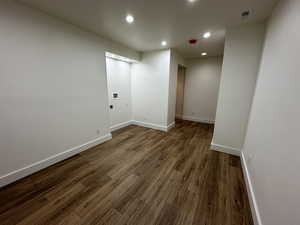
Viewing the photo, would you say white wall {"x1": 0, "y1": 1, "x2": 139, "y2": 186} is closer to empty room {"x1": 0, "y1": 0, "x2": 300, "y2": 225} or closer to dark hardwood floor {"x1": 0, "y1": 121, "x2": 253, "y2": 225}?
empty room {"x1": 0, "y1": 0, "x2": 300, "y2": 225}

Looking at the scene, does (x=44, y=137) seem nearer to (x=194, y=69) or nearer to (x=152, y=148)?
(x=152, y=148)

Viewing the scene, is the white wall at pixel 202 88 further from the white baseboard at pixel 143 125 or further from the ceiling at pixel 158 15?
the ceiling at pixel 158 15

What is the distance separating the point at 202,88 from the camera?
16.6 ft

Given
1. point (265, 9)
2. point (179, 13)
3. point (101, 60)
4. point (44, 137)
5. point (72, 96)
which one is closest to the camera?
point (265, 9)

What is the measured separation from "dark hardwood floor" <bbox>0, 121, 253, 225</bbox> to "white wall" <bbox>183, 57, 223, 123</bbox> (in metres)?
2.73

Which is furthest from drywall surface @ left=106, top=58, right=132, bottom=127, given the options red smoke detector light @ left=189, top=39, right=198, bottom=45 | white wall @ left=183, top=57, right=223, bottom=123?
white wall @ left=183, top=57, right=223, bottom=123

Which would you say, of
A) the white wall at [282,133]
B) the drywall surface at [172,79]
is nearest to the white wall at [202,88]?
the drywall surface at [172,79]

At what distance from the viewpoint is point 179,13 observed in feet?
6.32

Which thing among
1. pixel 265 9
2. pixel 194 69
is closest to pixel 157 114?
pixel 194 69

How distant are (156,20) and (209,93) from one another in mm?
3788

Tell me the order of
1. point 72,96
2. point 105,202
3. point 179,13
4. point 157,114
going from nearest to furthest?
point 105,202
point 179,13
point 72,96
point 157,114

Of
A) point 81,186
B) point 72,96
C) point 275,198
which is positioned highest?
point 72,96

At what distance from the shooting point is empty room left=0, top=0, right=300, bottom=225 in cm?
131

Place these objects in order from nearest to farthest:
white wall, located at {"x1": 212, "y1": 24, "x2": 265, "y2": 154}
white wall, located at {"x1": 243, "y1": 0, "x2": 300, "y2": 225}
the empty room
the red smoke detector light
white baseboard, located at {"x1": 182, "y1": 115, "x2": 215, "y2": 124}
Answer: white wall, located at {"x1": 243, "y1": 0, "x2": 300, "y2": 225} < the empty room < white wall, located at {"x1": 212, "y1": 24, "x2": 265, "y2": 154} < the red smoke detector light < white baseboard, located at {"x1": 182, "y1": 115, "x2": 215, "y2": 124}
